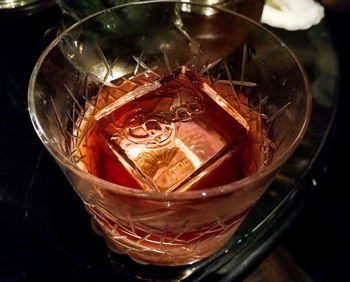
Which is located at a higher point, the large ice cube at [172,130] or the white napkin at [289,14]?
the white napkin at [289,14]

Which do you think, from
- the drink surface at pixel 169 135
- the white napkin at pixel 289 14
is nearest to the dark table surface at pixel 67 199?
the white napkin at pixel 289 14

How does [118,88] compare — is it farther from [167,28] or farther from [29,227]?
[29,227]

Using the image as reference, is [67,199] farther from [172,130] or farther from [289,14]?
[289,14]

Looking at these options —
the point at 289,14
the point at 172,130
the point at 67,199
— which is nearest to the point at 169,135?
the point at 172,130

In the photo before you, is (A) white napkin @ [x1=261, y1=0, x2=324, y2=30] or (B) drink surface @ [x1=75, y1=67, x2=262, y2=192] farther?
(A) white napkin @ [x1=261, y1=0, x2=324, y2=30]

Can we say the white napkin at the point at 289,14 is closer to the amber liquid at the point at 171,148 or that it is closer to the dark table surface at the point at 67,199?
the dark table surface at the point at 67,199

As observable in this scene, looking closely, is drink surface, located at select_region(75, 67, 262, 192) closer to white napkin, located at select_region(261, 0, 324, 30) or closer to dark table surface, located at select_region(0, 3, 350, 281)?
dark table surface, located at select_region(0, 3, 350, 281)

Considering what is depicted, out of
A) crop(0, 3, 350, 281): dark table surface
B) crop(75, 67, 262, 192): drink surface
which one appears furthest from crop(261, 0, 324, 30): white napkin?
crop(75, 67, 262, 192): drink surface

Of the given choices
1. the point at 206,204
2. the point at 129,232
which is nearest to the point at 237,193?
the point at 206,204
